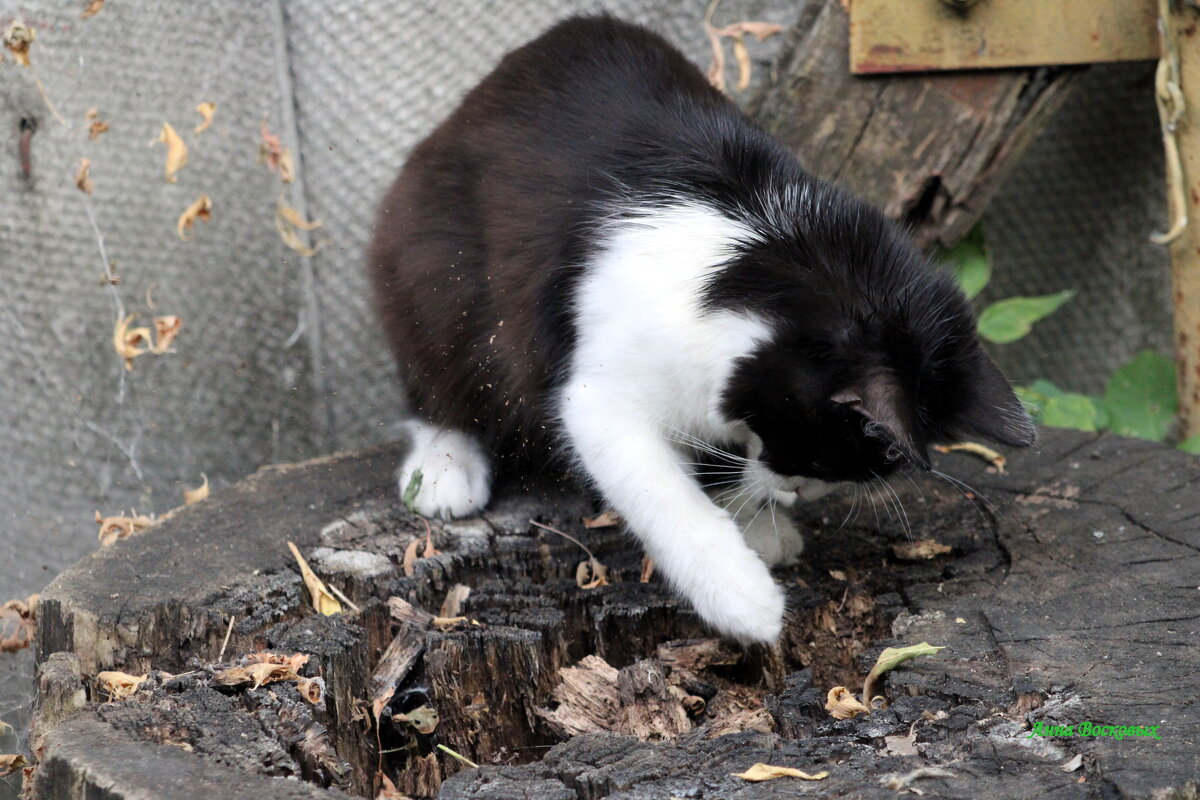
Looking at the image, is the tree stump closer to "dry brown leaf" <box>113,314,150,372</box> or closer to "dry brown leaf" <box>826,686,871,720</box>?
"dry brown leaf" <box>826,686,871,720</box>

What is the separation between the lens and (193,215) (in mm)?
2445

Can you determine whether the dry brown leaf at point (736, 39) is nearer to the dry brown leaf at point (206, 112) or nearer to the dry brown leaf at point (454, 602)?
the dry brown leaf at point (206, 112)

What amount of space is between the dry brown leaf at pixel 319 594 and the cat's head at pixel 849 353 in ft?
2.04

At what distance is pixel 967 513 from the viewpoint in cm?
182

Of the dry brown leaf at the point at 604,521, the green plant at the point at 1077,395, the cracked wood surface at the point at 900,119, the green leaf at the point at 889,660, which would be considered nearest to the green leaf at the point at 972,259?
the green plant at the point at 1077,395

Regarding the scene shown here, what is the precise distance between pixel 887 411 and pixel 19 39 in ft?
6.14

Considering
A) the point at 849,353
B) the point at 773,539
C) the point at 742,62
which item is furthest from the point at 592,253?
the point at 742,62

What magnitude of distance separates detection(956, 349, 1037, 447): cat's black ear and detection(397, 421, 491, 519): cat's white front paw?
32.0 inches

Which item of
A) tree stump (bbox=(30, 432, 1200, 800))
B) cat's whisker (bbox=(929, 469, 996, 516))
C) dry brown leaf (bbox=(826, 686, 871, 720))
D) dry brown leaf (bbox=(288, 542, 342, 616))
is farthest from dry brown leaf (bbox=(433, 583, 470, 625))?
cat's whisker (bbox=(929, 469, 996, 516))

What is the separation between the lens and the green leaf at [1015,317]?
2.63 m

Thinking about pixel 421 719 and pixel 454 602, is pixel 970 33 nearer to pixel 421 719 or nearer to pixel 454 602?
pixel 454 602

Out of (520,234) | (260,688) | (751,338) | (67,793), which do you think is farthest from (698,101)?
(67,793)

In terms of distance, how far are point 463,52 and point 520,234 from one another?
1.05m

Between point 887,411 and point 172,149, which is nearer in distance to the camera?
point 887,411
